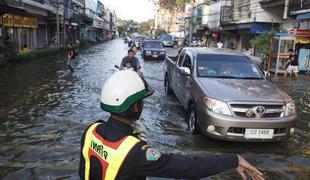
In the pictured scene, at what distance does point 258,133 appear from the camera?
21.3ft

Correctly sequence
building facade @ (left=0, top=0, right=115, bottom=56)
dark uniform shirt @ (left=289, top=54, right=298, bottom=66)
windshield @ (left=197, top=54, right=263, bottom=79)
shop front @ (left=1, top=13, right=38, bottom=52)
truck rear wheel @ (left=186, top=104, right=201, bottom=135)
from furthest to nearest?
shop front @ (left=1, top=13, right=38, bottom=52)
building facade @ (left=0, top=0, right=115, bottom=56)
dark uniform shirt @ (left=289, top=54, right=298, bottom=66)
windshield @ (left=197, top=54, right=263, bottom=79)
truck rear wheel @ (left=186, top=104, right=201, bottom=135)

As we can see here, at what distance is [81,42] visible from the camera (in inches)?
2093

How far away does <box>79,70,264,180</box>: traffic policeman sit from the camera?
6.55ft

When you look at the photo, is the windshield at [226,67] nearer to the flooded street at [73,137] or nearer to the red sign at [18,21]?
the flooded street at [73,137]

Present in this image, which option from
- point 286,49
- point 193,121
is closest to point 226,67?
point 193,121

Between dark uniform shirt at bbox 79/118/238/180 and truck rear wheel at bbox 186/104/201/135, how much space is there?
5.10m

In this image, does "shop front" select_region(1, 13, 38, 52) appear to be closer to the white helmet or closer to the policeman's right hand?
the white helmet

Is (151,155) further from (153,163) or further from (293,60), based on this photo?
(293,60)

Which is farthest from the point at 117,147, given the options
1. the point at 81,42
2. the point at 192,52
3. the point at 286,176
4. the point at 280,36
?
the point at 81,42

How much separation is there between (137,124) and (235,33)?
1498 inches

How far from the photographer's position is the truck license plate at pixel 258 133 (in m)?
6.48

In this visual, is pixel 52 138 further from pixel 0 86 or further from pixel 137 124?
pixel 0 86

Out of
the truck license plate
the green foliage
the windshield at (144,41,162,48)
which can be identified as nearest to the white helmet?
the truck license plate

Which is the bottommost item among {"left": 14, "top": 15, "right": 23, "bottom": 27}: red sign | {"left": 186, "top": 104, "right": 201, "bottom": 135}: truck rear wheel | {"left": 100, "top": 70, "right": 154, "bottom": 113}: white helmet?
{"left": 186, "top": 104, "right": 201, "bottom": 135}: truck rear wheel
